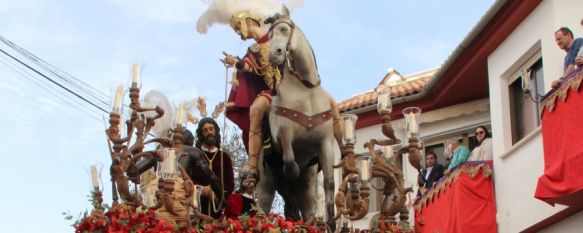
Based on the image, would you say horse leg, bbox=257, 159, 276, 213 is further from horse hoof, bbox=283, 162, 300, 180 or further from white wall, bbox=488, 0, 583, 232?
white wall, bbox=488, 0, 583, 232

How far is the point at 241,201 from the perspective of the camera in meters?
11.0

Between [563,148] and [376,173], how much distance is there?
643cm

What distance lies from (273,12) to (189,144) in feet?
5.53

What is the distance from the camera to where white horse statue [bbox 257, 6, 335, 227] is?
10773 mm

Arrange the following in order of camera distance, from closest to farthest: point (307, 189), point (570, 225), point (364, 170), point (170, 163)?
point (170, 163), point (364, 170), point (307, 189), point (570, 225)

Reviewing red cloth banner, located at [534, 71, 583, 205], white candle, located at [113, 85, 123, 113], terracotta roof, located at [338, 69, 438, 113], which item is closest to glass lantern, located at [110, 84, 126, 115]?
white candle, located at [113, 85, 123, 113]

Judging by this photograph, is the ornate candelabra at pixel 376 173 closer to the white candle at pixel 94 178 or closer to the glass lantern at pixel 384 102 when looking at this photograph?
the glass lantern at pixel 384 102

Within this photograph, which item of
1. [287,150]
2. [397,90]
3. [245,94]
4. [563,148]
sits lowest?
[287,150]

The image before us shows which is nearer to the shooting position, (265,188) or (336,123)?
(336,123)

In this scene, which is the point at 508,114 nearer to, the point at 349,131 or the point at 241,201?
the point at 241,201

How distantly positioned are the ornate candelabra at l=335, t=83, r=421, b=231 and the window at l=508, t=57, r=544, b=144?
8.99m

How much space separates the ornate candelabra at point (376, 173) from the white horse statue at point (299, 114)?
54 centimetres

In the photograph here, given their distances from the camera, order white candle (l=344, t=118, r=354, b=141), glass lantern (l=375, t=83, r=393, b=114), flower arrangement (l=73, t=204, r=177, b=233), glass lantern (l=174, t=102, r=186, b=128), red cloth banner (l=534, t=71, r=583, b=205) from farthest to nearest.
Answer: red cloth banner (l=534, t=71, r=583, b=205) < glass lantern (l=174, t=102, r=186, b=128) < glass lantern (l=375, t=83, r=393, b=114) < white candle (l=344, t=118, r=354, b=141) < flower arrangement (l=73, t=204, r=177, b=233)

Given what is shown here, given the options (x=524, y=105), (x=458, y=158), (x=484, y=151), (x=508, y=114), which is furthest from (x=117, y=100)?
(x=508, y=114)
